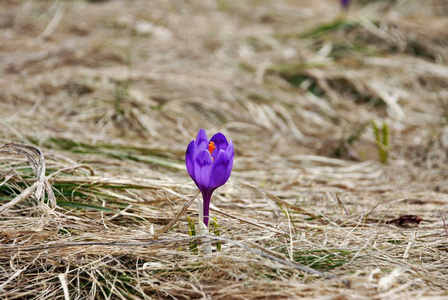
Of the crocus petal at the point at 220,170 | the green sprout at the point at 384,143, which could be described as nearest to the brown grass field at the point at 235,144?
the green sprout at the point at 384,143

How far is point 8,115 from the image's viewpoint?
2.53 meters

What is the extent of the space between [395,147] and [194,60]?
67.1 inches

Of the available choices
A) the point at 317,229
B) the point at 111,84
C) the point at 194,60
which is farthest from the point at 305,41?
the point at 317,229

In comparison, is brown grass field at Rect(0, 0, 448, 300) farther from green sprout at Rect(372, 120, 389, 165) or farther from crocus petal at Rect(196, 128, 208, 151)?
crocus petal at Rect(196, 128, 208, 151)

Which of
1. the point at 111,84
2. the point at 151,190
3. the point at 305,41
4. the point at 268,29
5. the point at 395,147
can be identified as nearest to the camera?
the point at 151,190

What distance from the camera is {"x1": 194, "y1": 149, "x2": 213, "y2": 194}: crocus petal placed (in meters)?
1.30

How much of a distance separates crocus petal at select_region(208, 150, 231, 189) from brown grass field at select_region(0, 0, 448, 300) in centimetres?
11

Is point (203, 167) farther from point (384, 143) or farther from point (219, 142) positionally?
point (384, 143)

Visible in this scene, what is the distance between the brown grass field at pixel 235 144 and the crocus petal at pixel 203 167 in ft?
0.28

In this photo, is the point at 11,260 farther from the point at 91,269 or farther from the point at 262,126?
the point at 262,126

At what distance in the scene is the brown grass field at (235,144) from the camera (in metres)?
1.28

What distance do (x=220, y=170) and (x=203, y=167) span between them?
0.15ft

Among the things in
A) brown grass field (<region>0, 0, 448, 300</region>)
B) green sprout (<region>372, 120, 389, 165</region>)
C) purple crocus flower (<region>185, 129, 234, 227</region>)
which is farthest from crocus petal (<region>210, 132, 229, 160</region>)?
Result: green sprout (<region>372, 120, 389, 165</region>)

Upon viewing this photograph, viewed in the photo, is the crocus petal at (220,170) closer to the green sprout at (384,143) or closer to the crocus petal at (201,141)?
the crocus petal at (201,141)
